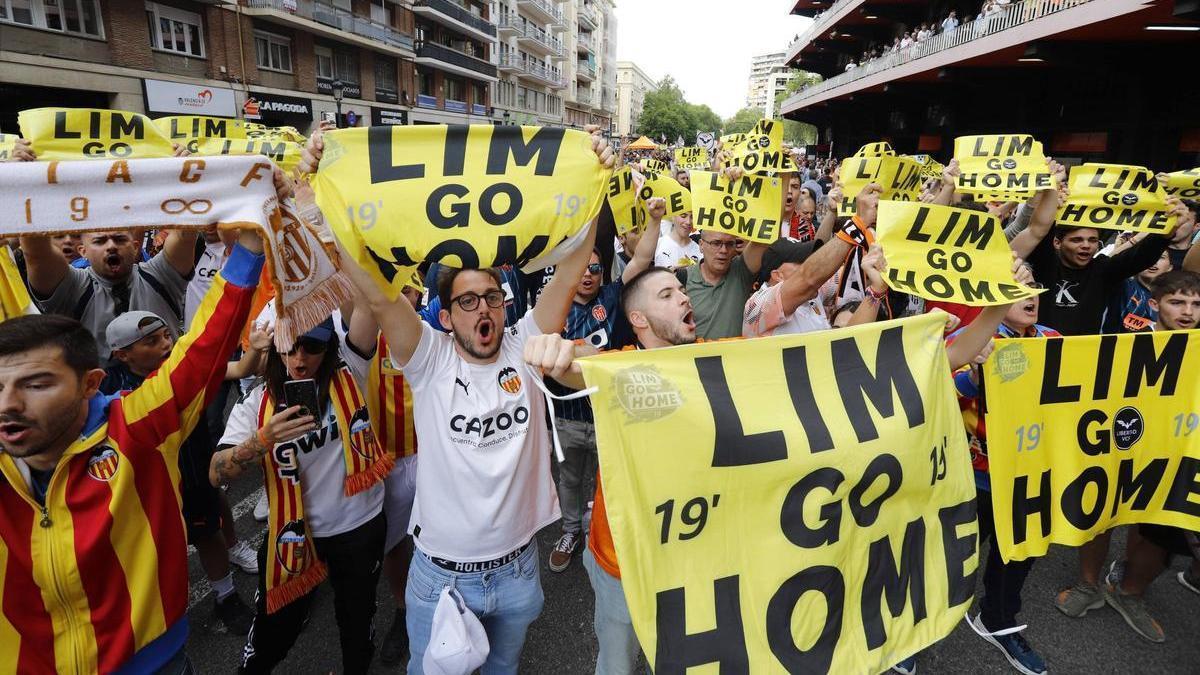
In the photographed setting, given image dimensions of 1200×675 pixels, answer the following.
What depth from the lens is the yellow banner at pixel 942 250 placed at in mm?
2691

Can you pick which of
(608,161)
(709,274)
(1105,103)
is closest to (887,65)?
(1105,103)

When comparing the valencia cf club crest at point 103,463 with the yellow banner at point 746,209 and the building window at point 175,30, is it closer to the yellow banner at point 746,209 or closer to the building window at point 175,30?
the yellow banner at point 746,209

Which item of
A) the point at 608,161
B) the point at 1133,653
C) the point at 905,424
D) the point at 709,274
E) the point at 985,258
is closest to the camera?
the point at 905,424

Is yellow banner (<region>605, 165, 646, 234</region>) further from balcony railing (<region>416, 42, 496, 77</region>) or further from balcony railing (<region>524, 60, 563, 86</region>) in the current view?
balcony railing (<region>524, 60, 563, 86</region>)

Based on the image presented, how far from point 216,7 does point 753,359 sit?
986 inches

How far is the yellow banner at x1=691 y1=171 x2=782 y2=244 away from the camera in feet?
13.9

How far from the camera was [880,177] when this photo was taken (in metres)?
5.54

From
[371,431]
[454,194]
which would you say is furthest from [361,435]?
[454,194]

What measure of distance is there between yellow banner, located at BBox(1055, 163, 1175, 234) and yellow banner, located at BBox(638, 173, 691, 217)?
9.08 ft

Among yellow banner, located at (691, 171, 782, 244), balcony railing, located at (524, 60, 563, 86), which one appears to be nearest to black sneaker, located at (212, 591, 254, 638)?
yellow banner, located at (691, 171, 782, 244)

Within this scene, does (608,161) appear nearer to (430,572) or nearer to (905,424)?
(905,424)

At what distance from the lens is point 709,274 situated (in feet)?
13.8

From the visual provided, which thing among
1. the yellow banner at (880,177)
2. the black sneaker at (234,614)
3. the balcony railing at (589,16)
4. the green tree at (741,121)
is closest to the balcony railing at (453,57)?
the balcony railing at (589,16)

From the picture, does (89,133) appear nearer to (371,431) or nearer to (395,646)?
(371,431)
